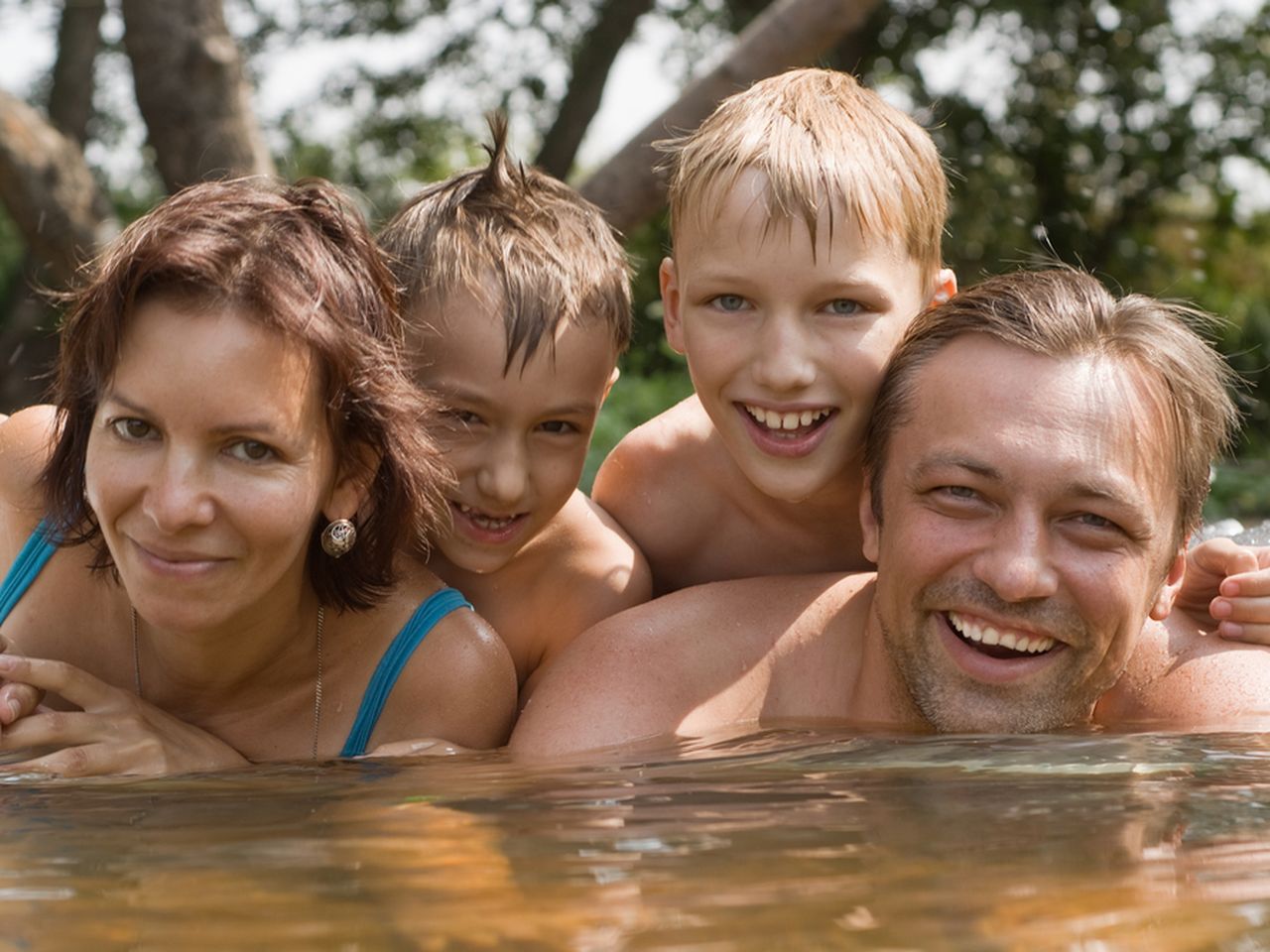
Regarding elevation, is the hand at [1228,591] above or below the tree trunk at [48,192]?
below

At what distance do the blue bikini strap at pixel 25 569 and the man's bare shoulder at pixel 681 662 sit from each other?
113 cm

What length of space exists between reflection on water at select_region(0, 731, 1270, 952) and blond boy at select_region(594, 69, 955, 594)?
0.86 meters

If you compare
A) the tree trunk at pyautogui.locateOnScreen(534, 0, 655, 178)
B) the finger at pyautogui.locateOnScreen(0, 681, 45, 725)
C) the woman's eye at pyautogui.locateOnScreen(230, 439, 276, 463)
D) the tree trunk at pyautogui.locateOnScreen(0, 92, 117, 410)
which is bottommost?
the finger at pyautogui.locateOnScreen(0, 681, 45, 725)

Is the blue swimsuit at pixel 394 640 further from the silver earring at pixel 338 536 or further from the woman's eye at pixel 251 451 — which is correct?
the woman's eye at pixel 251 451

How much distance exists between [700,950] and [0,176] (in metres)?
6.45

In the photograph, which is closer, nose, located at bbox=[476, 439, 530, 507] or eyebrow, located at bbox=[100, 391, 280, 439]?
eyebrow, located at bbox=[100, 391, 280, 439]

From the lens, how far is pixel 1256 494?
28.8 ft

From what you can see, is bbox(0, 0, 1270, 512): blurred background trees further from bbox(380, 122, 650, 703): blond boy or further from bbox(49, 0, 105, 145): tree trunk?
bbox(380, 122, 650, 703): blond boy

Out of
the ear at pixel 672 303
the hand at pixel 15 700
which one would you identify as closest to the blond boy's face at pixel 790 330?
the ear at pixel 672 303

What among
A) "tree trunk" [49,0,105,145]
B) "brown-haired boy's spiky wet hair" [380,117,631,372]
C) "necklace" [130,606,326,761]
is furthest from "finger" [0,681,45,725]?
"tree trunk" [49,0,105,145]

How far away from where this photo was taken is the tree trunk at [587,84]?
10.7m

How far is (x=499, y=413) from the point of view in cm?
352

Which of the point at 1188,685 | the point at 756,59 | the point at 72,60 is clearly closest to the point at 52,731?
A: the point at 1188,685

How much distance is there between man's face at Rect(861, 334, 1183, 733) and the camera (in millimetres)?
3070
